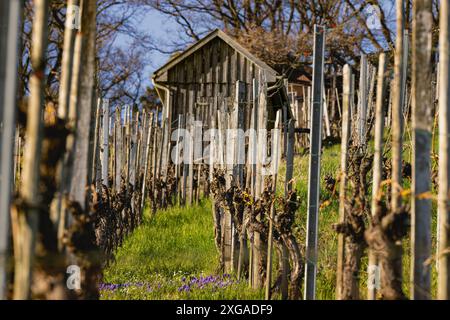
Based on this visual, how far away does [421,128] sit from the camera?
2.38 meters

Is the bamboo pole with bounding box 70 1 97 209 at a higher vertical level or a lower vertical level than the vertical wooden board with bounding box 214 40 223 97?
lower

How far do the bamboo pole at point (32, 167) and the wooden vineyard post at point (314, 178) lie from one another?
4.60 feet

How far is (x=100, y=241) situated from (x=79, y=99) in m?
2.98

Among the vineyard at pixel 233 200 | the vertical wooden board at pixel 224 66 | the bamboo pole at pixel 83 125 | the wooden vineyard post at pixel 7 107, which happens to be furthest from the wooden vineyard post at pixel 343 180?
the vertical wooden board at pixel 224 66

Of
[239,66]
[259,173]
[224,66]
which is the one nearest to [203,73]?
[224,66]

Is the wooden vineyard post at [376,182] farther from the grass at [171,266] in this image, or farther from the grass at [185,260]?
the grass at [171,266]

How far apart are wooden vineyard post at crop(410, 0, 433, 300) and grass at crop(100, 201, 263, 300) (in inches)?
72.1

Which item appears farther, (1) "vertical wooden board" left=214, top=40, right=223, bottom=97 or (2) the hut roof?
(1) "vertical wooden board" left=214, top=40, right=223, bottom=97

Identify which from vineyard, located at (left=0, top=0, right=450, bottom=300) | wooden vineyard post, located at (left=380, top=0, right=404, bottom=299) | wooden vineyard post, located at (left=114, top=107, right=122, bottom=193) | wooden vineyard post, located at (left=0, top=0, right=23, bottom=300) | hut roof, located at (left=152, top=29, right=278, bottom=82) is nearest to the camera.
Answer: wooden vineyard post, located at (left=0, top=0, right=23, bottom=300)

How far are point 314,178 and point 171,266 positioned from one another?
2649 mm

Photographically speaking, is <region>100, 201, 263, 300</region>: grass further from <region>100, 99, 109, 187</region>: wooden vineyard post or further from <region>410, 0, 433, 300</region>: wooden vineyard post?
<region>410, 0, 433, 300</region>: wooden vineyard post

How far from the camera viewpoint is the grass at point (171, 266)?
431 centimetres

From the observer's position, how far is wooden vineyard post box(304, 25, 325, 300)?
3088 mm

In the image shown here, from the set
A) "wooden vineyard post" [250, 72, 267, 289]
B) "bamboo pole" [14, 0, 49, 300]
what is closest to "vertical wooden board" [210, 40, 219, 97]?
"wooden vineyard post" [250, 72, 267, 289]
